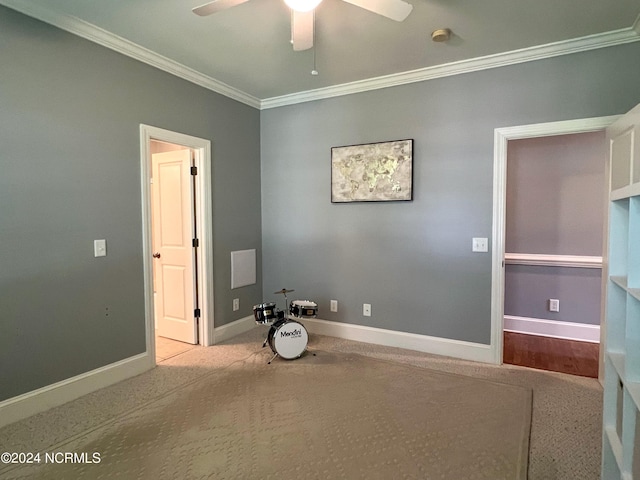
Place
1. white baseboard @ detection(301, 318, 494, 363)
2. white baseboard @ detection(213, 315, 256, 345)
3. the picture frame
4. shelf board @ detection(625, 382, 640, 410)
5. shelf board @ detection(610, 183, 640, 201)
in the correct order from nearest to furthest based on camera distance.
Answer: shelf board @ detection(625, 382, 640, 410), shelf board @ detection(610, 183, 640, 201), white baseboard @ detection(301, 318, 494, 363), the picture frame, white baseboard @ detection(213, 315, 256, 345)

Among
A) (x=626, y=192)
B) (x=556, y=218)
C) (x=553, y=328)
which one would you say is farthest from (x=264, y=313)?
(x=556, y=218)

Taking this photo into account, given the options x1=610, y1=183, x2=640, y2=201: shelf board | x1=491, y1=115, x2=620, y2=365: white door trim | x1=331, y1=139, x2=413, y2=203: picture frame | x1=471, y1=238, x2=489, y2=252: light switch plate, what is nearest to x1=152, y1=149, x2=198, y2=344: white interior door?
x1=331, y1=139, x2=413, y2=203: picture frame

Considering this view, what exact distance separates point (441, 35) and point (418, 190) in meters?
1.31

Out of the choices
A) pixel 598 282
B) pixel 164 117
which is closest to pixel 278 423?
pixel 164 117

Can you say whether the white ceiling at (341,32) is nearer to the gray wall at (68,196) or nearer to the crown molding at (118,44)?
the crown molding at (118,44)

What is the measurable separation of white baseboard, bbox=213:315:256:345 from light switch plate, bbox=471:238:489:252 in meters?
2.57

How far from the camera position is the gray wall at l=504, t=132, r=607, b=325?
12.5 ft

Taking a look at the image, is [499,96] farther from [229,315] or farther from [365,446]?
[229,315]

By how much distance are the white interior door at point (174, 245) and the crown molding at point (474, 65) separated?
4.54 ft

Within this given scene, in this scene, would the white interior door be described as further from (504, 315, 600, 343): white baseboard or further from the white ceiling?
(504, 315, 600, 343): white baseboard

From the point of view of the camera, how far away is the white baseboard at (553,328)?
3.80 m

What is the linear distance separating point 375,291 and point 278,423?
1.76m

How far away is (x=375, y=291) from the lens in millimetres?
3668

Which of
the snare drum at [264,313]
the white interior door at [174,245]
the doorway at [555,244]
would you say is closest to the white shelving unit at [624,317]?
the doorway at [555,244]
